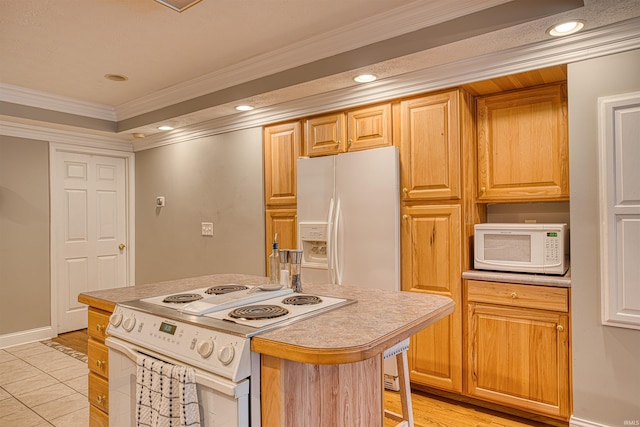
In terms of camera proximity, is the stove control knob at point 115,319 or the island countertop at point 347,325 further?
the stove control knob at point 115,319

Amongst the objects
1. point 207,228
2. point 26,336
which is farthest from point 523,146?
point 26,336

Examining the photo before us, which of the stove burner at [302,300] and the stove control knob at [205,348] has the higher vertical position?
the stove burner at [302,300]

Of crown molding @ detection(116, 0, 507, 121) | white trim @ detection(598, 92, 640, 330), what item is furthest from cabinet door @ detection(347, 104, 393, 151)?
white trim @ detection(598, 92, 640, 330)

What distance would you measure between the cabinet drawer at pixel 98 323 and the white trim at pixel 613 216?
257 centimetres

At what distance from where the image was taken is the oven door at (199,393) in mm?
1243

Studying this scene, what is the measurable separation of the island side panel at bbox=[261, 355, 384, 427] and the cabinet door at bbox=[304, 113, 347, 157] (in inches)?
81.0

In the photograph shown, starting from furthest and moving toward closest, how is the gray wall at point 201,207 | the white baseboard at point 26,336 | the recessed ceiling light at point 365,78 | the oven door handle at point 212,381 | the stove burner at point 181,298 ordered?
the white baseboard at point 26,336 → the gray wall at point 201,207 → the recessed ceiling light at point 365,78 → the stove burner at point 181,298 → the oven door handle at point 212,381

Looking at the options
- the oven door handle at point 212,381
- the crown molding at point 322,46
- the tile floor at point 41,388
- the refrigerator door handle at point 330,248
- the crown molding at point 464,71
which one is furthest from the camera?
the refrigerator door handle at point 330,248

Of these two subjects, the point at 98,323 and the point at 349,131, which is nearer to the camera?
the point at 98,323

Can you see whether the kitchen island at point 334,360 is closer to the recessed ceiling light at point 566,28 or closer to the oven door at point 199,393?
the oven door at point 199,393

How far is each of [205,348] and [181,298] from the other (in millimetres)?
556

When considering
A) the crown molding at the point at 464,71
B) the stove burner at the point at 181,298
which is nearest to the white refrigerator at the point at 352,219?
the crown molding at the point at 464,71

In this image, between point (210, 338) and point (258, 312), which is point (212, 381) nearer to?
point (210, 338)

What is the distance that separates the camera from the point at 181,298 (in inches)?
71.6
